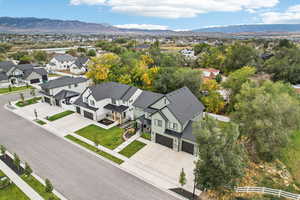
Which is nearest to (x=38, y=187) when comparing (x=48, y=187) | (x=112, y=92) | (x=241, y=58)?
(x=48, y=187)

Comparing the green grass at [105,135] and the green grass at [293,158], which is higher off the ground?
the green grass at [105,135]

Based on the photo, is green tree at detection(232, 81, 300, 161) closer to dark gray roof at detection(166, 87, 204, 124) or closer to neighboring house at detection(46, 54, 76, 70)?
dark gray roof at detection(166, 87, 204, 124)

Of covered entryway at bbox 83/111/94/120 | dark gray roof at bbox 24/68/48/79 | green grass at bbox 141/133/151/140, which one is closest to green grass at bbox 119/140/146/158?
green grass at bbox 141/133/151/140

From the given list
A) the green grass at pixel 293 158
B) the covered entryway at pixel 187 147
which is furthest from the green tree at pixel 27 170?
the green grass at pixel 293 158

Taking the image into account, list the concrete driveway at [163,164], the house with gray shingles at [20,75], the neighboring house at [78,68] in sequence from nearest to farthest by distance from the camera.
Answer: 1. the concrete driveway at [163,164]
2. the house with gray shingles at [20,75]
3. the neighboring house at [78,68]

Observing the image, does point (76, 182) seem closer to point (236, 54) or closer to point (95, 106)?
point (95, 106)

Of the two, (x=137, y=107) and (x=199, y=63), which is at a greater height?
(x=199, y=63)

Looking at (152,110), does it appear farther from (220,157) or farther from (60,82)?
(60,82)

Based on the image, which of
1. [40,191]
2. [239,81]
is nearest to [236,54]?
[239,81]

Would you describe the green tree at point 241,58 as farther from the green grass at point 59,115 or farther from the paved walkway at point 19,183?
the paved walkway at point 19,183
